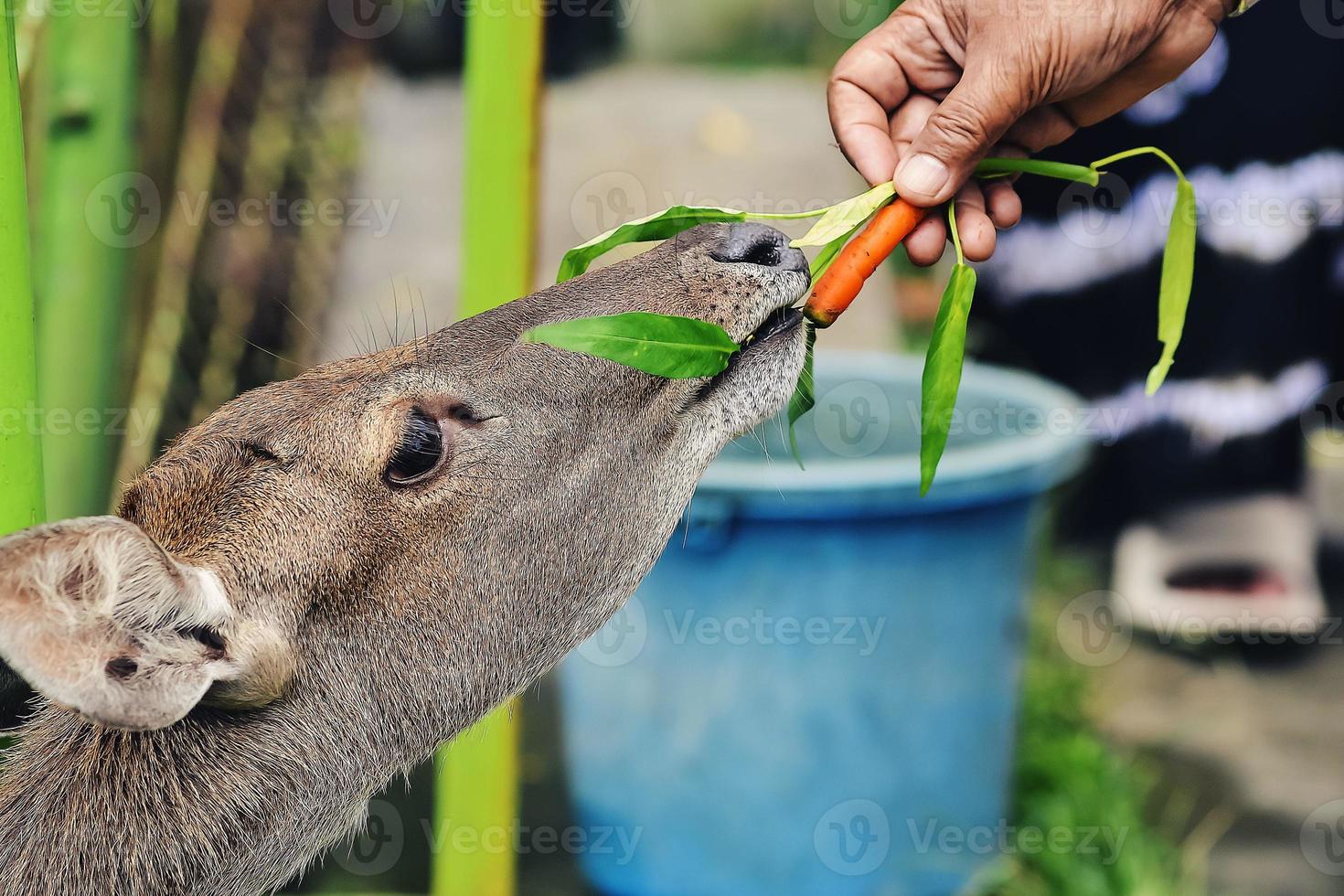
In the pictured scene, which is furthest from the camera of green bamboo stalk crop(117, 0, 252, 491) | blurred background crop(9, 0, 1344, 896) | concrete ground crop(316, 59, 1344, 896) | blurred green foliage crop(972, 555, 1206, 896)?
concrete ground crop(316, 59, 1344, 896)

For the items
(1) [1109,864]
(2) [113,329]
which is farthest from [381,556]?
(1) [1109,864]

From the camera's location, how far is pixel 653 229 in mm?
2484

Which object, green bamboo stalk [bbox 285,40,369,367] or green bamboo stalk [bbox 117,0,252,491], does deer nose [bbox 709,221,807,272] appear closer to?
green bamboo stalk [bbox 117,0,252,491]

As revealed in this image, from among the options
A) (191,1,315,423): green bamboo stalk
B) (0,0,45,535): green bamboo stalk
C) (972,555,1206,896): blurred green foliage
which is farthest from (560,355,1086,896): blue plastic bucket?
(191,1,315,423): green bamboo stalk

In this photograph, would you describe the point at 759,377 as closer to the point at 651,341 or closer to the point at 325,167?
the point at 651,341

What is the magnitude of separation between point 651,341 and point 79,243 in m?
1.51

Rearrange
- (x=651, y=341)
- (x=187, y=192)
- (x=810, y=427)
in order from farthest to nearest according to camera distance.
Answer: (x=187, y=192), (x=810, y=427), (x=651, y=341)

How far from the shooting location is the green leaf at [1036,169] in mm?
2377

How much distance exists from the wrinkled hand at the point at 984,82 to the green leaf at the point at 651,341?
1.84 feet

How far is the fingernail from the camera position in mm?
2307

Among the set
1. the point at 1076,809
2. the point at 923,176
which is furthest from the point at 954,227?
the point at 1076,809

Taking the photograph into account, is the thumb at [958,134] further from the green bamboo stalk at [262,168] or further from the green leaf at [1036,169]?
the green bamboo stalk at [262,168]

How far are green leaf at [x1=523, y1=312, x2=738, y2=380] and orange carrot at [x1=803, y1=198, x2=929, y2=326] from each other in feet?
0.87

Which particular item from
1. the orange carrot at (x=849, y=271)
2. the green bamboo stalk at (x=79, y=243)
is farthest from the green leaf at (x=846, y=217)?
the green bamboo stalk at (x=79, y=243)
